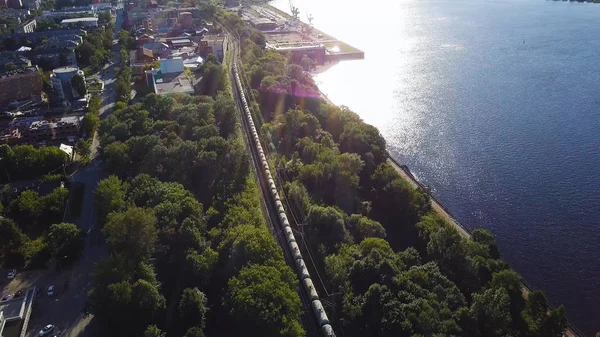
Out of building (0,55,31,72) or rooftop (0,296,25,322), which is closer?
rooftop (0,296,25,322)

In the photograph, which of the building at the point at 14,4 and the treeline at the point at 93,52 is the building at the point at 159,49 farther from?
the building at the point at 14,4

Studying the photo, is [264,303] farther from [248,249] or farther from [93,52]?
[93,52]

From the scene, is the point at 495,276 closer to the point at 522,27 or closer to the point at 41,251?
the point at 41,251

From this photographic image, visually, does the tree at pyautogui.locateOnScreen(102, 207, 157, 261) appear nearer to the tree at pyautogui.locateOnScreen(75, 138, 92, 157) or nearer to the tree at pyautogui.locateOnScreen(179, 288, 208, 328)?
the tree at pyautogui.locateOnScreen(179, 288, 208, 328)

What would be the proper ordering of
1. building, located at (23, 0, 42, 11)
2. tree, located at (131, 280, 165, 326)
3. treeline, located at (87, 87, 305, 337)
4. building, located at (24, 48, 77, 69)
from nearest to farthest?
treeline, located at (87, 87, 305, 337) < tree, located at (131, 280, 165, 326) < building, located at (24, 48, 77, 69) < building, located at (23, 0, 42, 11)

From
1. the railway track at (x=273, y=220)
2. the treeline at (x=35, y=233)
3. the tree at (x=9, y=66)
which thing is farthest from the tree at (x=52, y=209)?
the tree at (x=9, y=66)

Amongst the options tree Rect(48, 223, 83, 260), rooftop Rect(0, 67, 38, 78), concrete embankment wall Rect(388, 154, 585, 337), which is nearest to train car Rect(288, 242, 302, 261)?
concrete embankment wall Rect(388, 154, 585, 337)

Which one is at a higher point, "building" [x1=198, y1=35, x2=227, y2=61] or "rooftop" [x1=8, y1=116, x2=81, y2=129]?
"building" [x1=198, y1=35, x2=227, y2=61]
